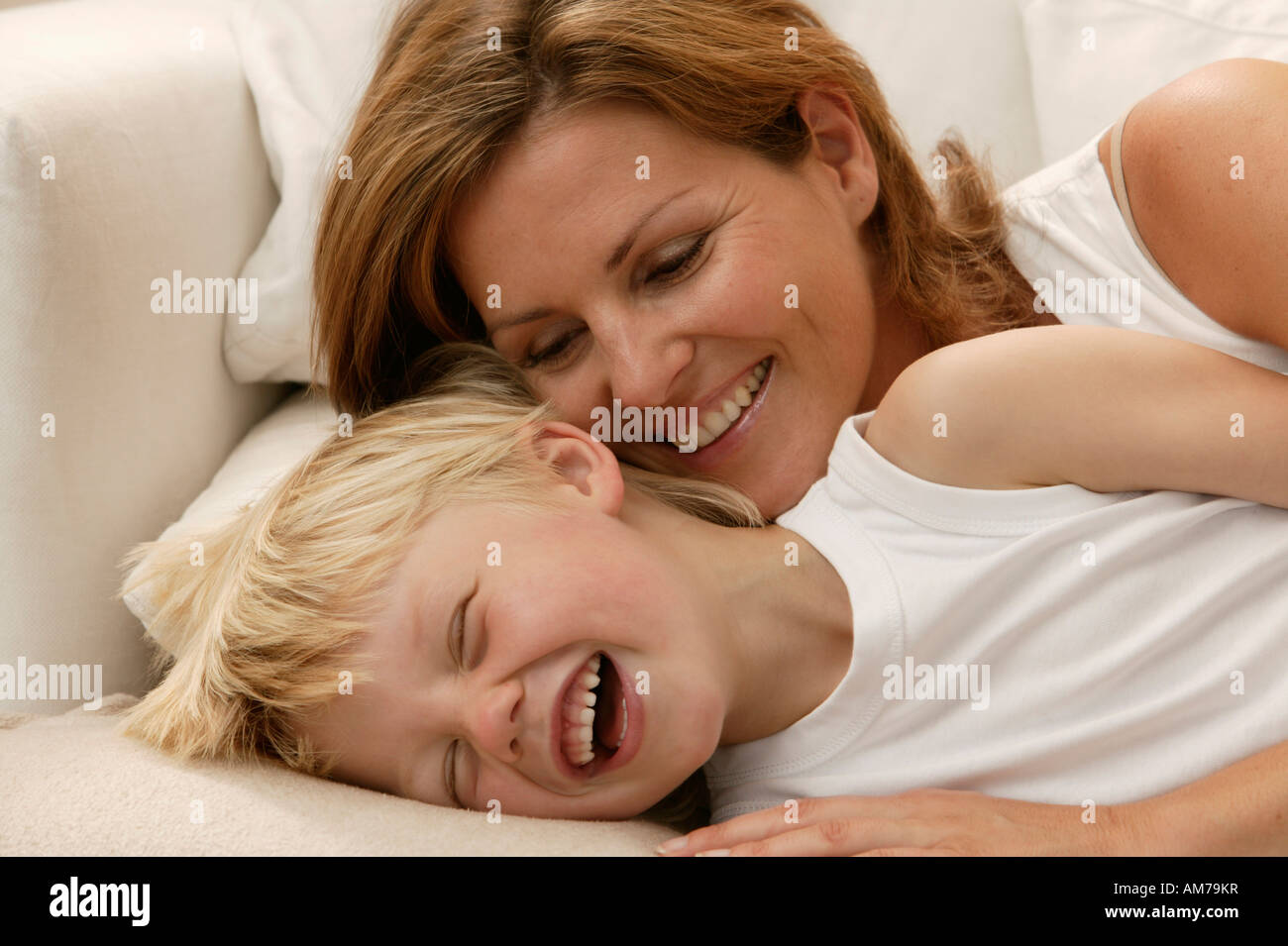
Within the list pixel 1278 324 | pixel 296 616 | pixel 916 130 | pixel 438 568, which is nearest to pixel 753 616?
pixel 438 568

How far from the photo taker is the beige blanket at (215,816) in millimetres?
889

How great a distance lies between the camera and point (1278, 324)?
116cm

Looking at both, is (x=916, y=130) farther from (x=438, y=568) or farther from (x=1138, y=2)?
(x=438, y=568)

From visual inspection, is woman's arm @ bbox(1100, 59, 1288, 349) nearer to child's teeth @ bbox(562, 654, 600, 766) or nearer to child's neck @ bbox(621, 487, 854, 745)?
child's neck @ bbox(621, 487, 854, 745)

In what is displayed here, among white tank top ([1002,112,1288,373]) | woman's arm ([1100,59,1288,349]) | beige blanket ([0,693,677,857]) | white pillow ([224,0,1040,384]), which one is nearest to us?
beige blanket ([0,693,677,857])

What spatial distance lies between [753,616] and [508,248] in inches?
18.2

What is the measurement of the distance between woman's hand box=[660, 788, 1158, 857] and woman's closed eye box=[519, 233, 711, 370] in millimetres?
552

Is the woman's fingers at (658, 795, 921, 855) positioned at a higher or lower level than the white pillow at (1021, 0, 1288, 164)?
lower

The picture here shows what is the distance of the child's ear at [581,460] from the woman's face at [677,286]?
5cm

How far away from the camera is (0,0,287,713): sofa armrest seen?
1.25 m

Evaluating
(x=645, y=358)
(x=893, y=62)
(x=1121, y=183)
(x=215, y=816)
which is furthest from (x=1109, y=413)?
(x=893, y=62)

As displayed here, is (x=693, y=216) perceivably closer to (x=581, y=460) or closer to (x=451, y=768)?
(x=581, y=460)

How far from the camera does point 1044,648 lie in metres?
1.11

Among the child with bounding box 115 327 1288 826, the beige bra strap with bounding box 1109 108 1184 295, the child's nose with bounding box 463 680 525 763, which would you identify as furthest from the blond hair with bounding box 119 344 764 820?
the beige bra strap with bounding box 1109 108 1184 295
